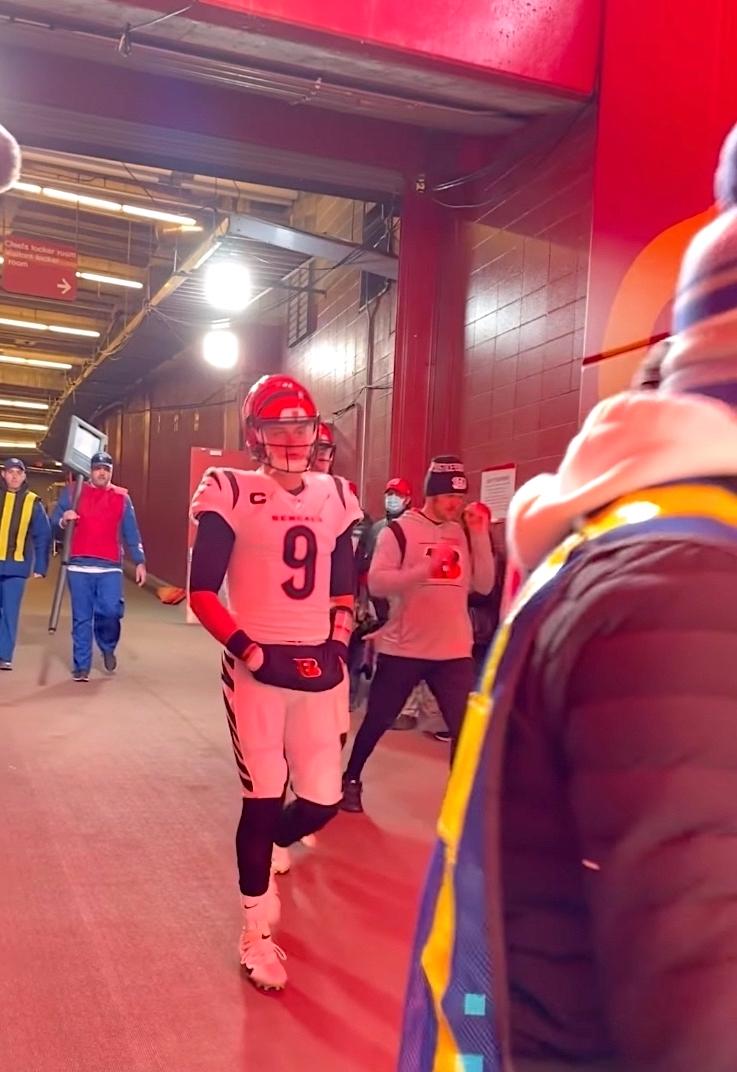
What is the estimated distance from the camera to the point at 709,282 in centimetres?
76

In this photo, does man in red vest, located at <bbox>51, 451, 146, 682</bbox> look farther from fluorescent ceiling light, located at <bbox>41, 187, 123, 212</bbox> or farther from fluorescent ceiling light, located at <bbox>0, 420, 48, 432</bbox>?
fluorescent ceiling light, located at <bbox>0, 420, 48, 432</bbox>

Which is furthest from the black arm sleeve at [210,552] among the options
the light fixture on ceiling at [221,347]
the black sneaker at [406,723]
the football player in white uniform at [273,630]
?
the light fixture on ceiling at [221,347]

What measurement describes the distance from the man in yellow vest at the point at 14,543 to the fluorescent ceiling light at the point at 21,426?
21.6 metres

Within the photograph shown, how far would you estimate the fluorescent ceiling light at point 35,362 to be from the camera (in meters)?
19.3

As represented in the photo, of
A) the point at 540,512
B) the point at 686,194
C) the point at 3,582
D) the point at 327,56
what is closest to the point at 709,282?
the point at 540,512

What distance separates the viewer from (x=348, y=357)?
9.36m

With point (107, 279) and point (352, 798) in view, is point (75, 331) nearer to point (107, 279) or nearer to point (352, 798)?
point (107, 279)

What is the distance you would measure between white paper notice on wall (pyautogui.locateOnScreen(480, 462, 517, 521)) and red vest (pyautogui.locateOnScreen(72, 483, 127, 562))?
10.1 feet

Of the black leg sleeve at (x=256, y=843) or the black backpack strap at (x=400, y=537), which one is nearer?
the black leg sleeve at (x=256, y=843)

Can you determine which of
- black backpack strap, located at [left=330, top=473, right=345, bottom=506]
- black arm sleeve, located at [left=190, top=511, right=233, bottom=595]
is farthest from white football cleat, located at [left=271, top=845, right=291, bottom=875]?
black backpack strap, located at [left=330, top=473, right=345, bottom=506]

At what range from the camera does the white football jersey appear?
9.57 ft

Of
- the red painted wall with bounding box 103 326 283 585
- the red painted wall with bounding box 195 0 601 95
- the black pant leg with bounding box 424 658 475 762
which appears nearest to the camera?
the black pant leg with bounding box 424 658 475 762

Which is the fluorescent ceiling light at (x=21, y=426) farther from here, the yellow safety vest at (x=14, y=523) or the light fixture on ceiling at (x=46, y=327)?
the yellow safety vest at (x=14, y=523)

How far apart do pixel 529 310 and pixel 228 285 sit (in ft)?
17.3
